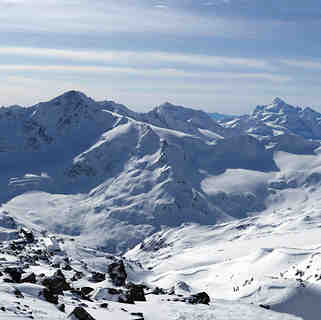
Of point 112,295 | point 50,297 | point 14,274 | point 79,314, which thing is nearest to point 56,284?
point 14,274

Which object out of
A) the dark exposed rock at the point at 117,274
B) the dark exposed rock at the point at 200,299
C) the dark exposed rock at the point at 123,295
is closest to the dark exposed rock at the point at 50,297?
the dark exposed rock at the point at 123,295

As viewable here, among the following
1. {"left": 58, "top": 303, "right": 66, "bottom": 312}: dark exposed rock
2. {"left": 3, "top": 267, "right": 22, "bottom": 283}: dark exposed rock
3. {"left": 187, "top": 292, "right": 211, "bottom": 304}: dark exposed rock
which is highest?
{"left": 58, "top": 303, "right": 66, "bottom": 312}: dark exposed rock

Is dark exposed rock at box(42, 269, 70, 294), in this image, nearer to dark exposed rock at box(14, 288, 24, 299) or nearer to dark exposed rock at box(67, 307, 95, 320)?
dark exposed rock at box(14, 288, 24, 299)

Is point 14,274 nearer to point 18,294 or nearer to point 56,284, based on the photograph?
point 56,284

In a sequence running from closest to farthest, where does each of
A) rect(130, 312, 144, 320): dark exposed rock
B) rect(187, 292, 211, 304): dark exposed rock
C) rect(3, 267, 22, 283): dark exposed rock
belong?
rect(130, 312, 144, 320): dark exposed rock
rect(3, 267, 22, 283): dark exposed rock
rect(187, 292, 211, 304): dark exposed rock

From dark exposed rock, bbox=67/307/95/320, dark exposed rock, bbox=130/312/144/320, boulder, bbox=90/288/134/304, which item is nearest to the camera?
dark exposed rock, bbox=67/307/95/320

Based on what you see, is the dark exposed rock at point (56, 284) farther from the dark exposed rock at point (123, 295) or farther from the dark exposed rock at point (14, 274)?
the dark exposed rock at point (123, 295)

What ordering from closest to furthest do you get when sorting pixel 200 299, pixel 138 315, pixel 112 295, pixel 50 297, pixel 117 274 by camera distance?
1. pixel 50 297
2. pixel 138 315
3. pixel 112 295
4. pixel 200 299
5. pixel 117 274

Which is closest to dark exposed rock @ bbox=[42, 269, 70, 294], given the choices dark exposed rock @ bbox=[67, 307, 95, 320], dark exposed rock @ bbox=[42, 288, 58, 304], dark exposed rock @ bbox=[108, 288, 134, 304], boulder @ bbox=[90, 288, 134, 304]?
boulder @ bbox=[90, 288, 134, 304]

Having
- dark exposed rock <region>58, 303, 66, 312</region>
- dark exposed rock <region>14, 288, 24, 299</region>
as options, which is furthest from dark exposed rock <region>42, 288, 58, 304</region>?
dark exposed rock <region>14, 288, 24, 299</region>

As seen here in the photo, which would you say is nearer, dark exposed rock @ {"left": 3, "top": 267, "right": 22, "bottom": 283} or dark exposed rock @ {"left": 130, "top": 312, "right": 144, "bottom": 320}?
dark exposed rock @ {"left": 130, "top": 312, "right": 144, "bottom": 320}

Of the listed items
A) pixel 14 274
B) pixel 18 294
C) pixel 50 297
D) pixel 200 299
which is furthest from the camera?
pixel 200 299

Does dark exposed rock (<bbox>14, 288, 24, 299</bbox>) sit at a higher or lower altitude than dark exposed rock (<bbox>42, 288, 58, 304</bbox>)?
higher

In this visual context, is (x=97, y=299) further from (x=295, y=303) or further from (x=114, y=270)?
(x=295, y=303)
